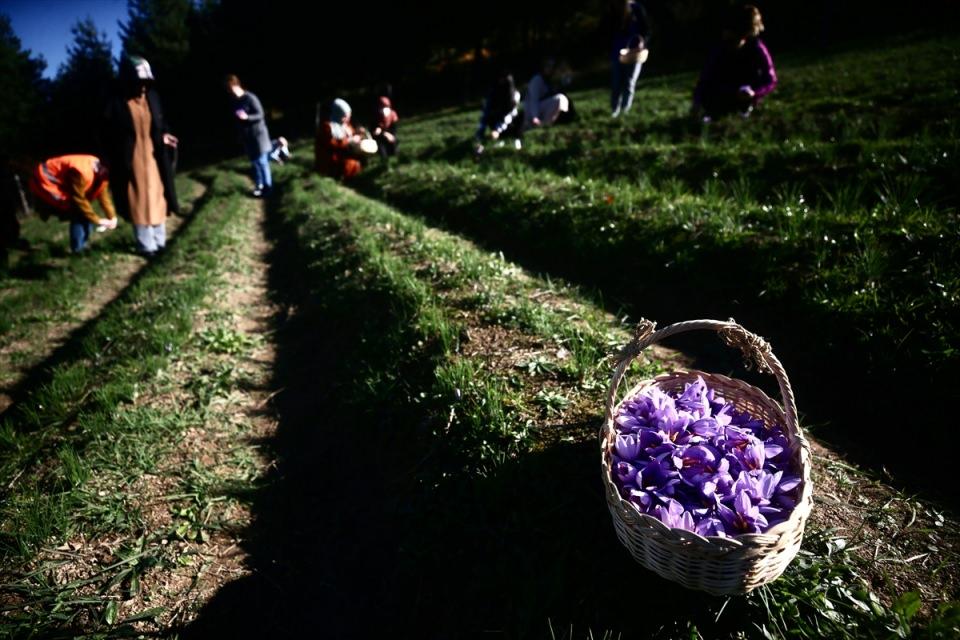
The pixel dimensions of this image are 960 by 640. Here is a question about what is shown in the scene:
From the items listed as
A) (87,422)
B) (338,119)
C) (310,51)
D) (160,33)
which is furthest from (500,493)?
(160,33)

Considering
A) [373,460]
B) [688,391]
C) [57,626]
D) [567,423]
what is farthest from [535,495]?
[57,626]

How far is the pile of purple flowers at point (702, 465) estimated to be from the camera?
72.3 inches

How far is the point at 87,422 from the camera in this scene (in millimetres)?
3346

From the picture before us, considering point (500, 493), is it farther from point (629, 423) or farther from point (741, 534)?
point (741, 534)

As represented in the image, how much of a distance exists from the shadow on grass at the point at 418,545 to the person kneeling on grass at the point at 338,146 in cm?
1117

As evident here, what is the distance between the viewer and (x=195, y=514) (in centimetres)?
288

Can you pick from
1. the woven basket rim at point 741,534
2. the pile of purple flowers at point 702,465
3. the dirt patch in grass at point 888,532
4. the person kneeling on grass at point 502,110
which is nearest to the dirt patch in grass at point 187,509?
the woven basket rim at point 741,534

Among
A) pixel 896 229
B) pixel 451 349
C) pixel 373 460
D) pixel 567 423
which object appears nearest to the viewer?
pixel 567 423

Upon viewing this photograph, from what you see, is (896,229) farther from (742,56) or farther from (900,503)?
(742,56)

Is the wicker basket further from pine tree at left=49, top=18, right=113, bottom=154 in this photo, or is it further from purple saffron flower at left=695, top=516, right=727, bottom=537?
pine tree at left=49, top=18, right=113, bottom=154

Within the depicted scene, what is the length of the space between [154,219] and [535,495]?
909cm

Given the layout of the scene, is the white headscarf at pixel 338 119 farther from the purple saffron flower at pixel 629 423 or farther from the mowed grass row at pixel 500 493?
the purple saffron flower at pixel 629 423

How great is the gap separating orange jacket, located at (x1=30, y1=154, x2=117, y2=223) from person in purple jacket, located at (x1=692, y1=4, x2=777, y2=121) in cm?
1119

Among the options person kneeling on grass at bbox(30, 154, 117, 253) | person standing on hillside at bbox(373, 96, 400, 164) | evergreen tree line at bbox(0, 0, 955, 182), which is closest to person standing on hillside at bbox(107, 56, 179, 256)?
person kneeling on grass at bbox(30, 154, 117, 253)
